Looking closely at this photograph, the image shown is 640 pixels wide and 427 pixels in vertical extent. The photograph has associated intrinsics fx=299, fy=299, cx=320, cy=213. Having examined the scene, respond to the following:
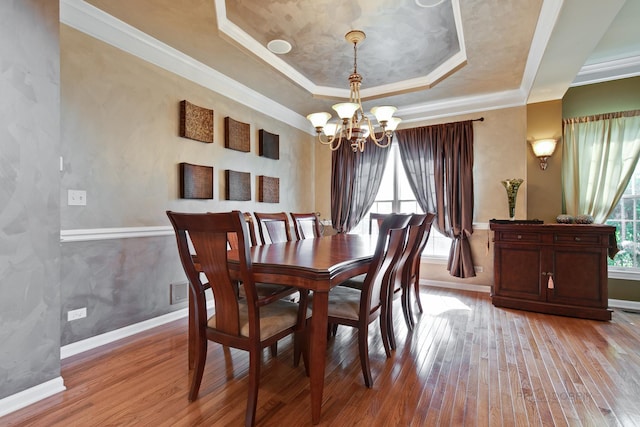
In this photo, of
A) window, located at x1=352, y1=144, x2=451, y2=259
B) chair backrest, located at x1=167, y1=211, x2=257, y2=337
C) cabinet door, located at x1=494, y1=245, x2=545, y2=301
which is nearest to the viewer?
chair backrest, located at x1=167, y1=211, x2=257, y2=337

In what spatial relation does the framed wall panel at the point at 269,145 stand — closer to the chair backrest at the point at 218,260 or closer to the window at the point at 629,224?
the chair backrest at the point at 218,260

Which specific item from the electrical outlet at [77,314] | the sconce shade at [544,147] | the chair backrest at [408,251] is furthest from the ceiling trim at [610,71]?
the electrical outlet at [77,314]

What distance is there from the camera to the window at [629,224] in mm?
3439

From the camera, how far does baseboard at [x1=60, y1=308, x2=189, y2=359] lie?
7.36 feet

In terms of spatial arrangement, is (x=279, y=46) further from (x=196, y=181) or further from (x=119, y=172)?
(x=119, y=172)

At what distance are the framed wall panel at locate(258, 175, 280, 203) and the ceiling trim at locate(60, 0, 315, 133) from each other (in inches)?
37.7


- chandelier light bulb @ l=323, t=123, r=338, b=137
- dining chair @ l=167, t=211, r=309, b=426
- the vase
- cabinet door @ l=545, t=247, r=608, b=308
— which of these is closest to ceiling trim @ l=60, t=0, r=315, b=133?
chandelier light bulb @ l=323, t=123, r=338, b=137

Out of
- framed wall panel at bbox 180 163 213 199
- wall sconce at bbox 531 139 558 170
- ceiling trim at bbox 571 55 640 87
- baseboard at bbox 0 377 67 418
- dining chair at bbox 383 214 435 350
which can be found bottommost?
baseboard at bbox 0 377 67 418

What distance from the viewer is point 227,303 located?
→ 157 cm

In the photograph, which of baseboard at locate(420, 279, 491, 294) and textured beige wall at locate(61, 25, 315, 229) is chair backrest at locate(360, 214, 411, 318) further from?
baseboard at locate(420, 279, 491, 294)

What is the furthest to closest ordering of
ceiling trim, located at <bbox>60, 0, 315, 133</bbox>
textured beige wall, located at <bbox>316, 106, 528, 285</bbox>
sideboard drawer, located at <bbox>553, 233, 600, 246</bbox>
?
textured beige wall, located at <bbox>316, 106, 528, 285</bbox>, sideboard drawer, located at <bbox>553, 233, 600, 246</bbox>, ceiling trim, located at <bbox>60, 0, 315, 133</bbox>

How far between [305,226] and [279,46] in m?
1.92

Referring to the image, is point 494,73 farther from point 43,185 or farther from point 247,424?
point 43,185

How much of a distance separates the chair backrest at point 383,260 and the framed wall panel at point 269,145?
8.76 feet
